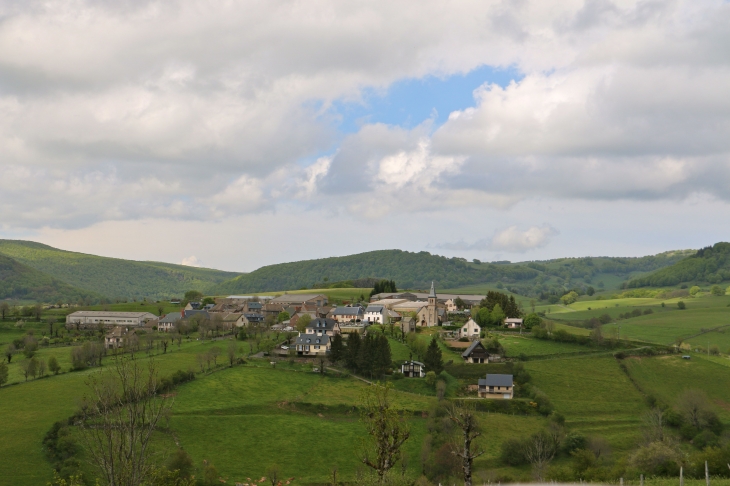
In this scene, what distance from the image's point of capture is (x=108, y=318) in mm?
137000

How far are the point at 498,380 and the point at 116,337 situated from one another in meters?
66.8

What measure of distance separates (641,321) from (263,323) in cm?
8316

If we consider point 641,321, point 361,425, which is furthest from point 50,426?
point 641,321

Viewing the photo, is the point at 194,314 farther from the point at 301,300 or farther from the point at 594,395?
the point at 594,395

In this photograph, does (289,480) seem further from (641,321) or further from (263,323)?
(641,321)

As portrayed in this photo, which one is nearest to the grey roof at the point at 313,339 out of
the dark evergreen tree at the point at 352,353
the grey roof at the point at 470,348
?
the dark evergreen tree at the point at 352,353

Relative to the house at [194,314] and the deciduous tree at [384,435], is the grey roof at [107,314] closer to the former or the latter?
the house at [194,314]

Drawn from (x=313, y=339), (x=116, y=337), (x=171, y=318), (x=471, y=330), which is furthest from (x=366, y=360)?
(x=171, y=318)

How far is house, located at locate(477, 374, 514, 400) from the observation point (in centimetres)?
7675

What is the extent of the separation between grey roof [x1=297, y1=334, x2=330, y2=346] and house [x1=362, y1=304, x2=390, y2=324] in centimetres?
2509

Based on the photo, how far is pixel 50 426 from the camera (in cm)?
5941

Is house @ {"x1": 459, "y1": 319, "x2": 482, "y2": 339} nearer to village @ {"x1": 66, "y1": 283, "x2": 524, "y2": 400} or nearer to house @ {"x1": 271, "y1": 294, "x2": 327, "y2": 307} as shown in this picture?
village @ {"x1": 66, "y1": 283, "x2": 524, "y2": 400}

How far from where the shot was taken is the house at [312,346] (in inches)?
3743

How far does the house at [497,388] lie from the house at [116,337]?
53.5 meters
